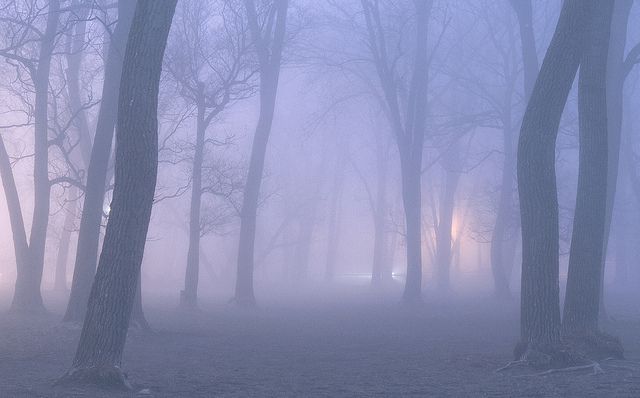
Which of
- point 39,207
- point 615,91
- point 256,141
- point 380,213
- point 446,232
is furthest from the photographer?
point 380,213

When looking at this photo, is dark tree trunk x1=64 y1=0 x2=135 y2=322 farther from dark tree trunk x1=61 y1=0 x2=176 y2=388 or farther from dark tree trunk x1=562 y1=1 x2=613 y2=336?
dark tree trunk x1=562 y1=1 x2=613 y2=336

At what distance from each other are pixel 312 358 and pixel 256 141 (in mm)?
15891

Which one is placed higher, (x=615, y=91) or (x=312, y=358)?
(x=615, y=91)

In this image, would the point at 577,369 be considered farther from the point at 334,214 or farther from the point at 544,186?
the point at 334,214

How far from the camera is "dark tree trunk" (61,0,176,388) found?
381 inches

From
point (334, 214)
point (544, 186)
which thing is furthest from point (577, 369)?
point (334, 214)

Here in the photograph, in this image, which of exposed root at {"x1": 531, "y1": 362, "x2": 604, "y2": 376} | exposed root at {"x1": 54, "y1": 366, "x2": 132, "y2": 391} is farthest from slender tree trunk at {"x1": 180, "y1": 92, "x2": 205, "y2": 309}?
exposed root at {"x1": 54, "y1": 366, "x2": 132, "y2": 391}

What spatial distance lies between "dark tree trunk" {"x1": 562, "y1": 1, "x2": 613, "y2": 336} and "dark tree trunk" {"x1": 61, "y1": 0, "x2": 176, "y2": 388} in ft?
24.8

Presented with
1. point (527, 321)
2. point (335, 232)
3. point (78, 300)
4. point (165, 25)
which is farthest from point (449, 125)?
point (335, 232)

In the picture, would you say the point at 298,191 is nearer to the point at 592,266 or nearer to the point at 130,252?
the point at 592,266

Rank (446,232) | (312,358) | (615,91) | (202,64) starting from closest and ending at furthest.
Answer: (312,358) → (615,91) → (202,64) → (446,232)

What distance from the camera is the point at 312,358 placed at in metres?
14.5

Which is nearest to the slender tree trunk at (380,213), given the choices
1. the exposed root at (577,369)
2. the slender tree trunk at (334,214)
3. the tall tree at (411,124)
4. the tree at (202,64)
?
the slender tree trunk at (334,214)

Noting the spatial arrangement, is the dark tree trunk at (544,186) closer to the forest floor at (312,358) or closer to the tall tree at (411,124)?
the forest floor at (312,358)
